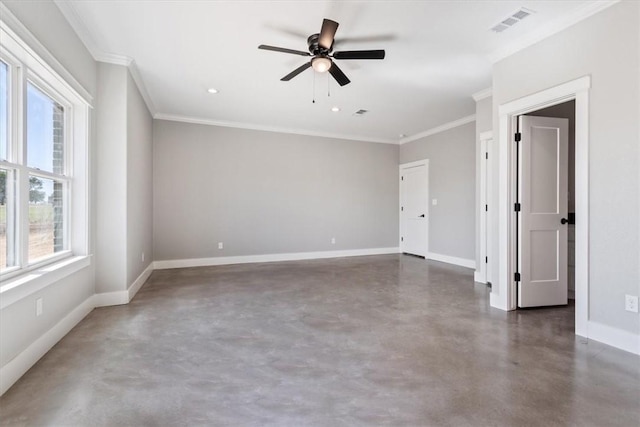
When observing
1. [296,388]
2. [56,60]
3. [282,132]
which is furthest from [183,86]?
[296,388]

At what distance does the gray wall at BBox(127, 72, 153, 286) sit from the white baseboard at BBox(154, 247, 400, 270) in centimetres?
49

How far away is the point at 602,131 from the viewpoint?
2.59 m

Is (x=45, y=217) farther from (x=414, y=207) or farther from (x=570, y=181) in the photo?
(x=414, y=207)

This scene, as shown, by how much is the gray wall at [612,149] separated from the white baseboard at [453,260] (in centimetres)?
314

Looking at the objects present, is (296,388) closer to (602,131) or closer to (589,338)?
(589,338)

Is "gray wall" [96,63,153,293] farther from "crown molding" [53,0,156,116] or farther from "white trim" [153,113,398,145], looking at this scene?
"white trim" [153,113,398,145]

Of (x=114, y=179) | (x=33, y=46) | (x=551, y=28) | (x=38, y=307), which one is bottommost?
(x=38, y=307)

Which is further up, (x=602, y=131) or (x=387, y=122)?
(x=387, y=122)

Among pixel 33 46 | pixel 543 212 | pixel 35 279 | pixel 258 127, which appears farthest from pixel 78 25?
pixel 543 212

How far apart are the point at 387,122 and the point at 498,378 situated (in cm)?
499

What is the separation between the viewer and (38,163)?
262cm

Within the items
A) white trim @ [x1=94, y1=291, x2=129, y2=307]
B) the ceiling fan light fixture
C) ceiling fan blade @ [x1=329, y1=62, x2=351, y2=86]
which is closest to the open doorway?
ceiling fan blade @ [x1=329, y1=62, x2=351, y2=86]

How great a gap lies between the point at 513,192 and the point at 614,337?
1519 millimetres

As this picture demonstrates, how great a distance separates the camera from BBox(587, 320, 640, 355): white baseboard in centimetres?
241
